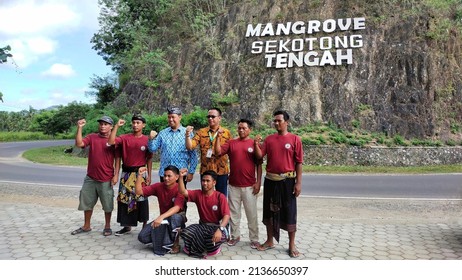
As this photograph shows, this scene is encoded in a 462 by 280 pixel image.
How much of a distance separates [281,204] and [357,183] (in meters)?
6.91

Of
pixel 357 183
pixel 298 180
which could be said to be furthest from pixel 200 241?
pixel 357 183

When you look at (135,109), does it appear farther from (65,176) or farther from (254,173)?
(254,173)

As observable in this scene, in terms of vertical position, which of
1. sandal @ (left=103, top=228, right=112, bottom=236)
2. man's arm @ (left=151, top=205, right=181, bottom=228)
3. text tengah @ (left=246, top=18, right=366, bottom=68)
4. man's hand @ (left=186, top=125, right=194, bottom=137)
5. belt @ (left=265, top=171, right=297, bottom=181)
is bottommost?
sandal @ (left=103, top=228, right=112, bottom=236)

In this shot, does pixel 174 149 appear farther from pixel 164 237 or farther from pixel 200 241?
pixel 200 241

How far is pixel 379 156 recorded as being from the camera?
15.2 meters

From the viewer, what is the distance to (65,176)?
1234 cm

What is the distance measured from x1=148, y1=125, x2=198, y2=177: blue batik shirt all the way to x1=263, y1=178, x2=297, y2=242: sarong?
1.13 meters

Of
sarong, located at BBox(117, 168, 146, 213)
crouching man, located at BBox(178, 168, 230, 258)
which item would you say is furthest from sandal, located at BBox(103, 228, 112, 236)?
crouching man, located at BBox(178, 168, 230, 258)

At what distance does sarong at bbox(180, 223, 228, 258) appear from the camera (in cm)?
444

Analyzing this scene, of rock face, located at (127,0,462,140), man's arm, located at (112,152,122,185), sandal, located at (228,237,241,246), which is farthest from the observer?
rock face, located at (127,0,462,140)

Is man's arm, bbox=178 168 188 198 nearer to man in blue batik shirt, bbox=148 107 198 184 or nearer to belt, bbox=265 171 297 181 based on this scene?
man in blue batik shirt, bbox=148 107 198 184

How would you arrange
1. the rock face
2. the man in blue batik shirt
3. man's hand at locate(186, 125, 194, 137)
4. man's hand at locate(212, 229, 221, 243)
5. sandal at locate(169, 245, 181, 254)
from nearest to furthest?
man's hand at locate(212, 229, 221, 243) → sandal at locate(169, 245, 181, 254) → man's hand at locate(186, 125, 194, 137) → the man in blue batik shirt → the rock face

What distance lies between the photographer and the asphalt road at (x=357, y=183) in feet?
30.1

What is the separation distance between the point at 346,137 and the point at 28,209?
12695mm
